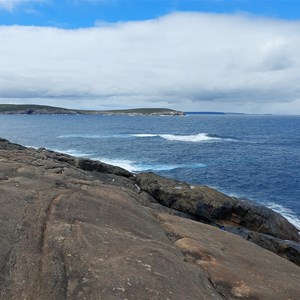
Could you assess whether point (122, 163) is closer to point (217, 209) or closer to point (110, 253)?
point (217, 209)

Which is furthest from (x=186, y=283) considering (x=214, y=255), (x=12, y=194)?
(x=12, y=194)

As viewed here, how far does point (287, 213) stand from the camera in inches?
1476

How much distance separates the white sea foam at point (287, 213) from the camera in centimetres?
3472

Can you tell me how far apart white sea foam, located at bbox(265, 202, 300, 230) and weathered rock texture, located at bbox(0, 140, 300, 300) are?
77.5 ft

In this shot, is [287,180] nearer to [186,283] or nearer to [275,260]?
[275,260]

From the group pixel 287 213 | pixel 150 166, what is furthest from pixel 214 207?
pixel 150 166

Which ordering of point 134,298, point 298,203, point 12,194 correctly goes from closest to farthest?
point 134,298 → point 12,194 → point 298,203

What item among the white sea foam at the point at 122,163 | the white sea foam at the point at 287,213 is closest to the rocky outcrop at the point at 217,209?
the white sea foam at the point at 287,213

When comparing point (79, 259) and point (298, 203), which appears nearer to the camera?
→ point (79, 259)

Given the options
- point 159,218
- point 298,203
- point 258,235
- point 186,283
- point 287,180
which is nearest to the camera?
point 186,283

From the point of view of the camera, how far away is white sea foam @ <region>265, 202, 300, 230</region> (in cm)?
3472

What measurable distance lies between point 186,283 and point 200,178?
44290 millimetres

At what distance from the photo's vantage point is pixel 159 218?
46.3 feet

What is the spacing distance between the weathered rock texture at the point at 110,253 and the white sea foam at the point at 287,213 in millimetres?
23632
